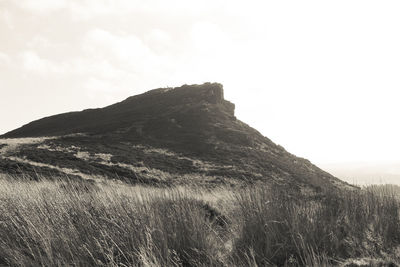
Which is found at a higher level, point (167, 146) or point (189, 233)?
point (167, 146)

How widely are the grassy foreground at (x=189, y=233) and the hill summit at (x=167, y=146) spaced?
49.8 feet

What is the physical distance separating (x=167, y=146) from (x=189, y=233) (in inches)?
1180

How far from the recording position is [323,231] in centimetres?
490

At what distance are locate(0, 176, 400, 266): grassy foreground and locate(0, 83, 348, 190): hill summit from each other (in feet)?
49.8

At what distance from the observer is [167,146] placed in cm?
3472

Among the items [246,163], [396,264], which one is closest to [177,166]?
[246,163]

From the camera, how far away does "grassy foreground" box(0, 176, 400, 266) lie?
448 centimetres

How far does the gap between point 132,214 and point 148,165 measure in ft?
77.4

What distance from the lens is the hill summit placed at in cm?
2645

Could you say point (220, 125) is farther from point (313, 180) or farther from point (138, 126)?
point (313, 180)

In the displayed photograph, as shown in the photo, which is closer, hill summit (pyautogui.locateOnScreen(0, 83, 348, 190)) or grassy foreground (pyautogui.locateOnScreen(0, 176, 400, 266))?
grassy foreground (pyautogui.locateOnScreen(0, 176, 400, 266))

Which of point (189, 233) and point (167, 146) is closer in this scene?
point (189, 233)

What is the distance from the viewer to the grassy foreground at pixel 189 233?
4480mm

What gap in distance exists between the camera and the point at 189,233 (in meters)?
4.86
